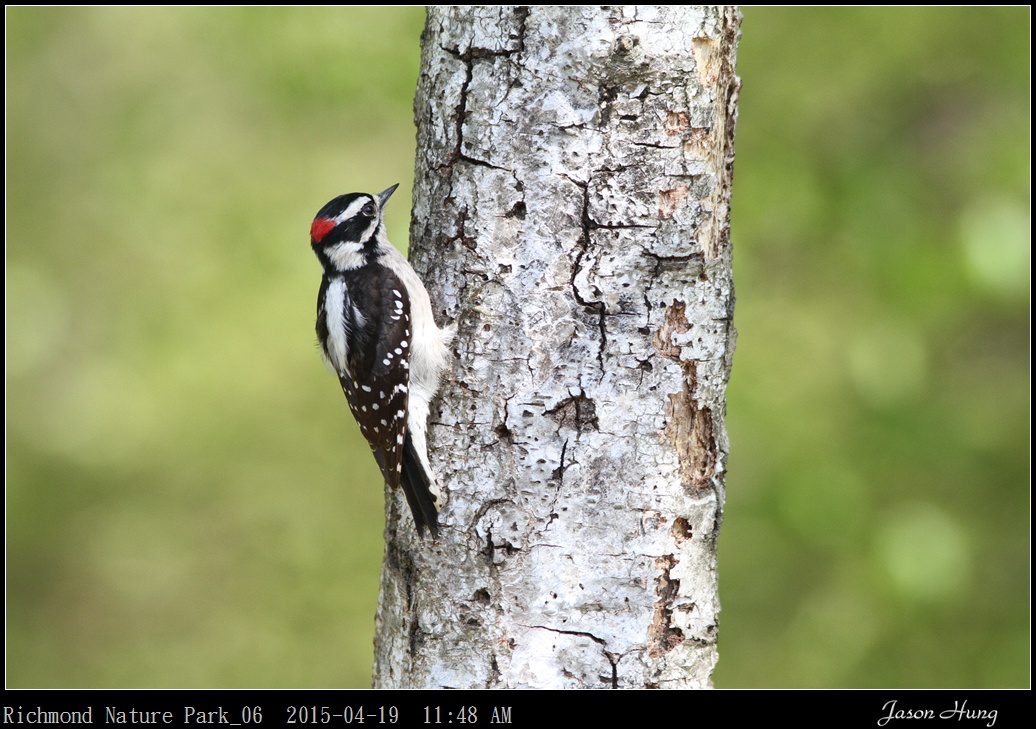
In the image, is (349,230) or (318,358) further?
(318,358)

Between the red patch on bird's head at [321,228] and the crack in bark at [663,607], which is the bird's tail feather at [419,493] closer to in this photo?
the crack in bark at [663,607]

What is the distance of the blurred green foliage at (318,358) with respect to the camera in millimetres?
4055

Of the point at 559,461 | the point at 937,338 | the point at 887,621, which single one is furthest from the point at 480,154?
the point at 887,621

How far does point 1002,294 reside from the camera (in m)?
3.39

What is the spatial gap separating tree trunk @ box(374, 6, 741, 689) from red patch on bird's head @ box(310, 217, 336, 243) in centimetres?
142

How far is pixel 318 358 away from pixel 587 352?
4017 millimetres

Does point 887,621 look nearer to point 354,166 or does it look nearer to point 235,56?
point 354,166

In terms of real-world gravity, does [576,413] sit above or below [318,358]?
below

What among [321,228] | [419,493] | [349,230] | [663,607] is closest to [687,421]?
[663,607]

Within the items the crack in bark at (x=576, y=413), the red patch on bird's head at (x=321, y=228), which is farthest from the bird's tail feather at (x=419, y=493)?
the red patch on bird's head at (x=321, y=228)

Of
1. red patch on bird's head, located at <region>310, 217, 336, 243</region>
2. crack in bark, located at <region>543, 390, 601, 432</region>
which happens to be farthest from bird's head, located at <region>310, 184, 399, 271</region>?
crack in bark, located at <region>543, 390, 601, 432</region>

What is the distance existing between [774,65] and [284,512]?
4452 millimetres

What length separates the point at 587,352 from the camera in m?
2.24

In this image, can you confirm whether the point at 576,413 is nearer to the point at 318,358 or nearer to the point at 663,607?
the point at 663,607
